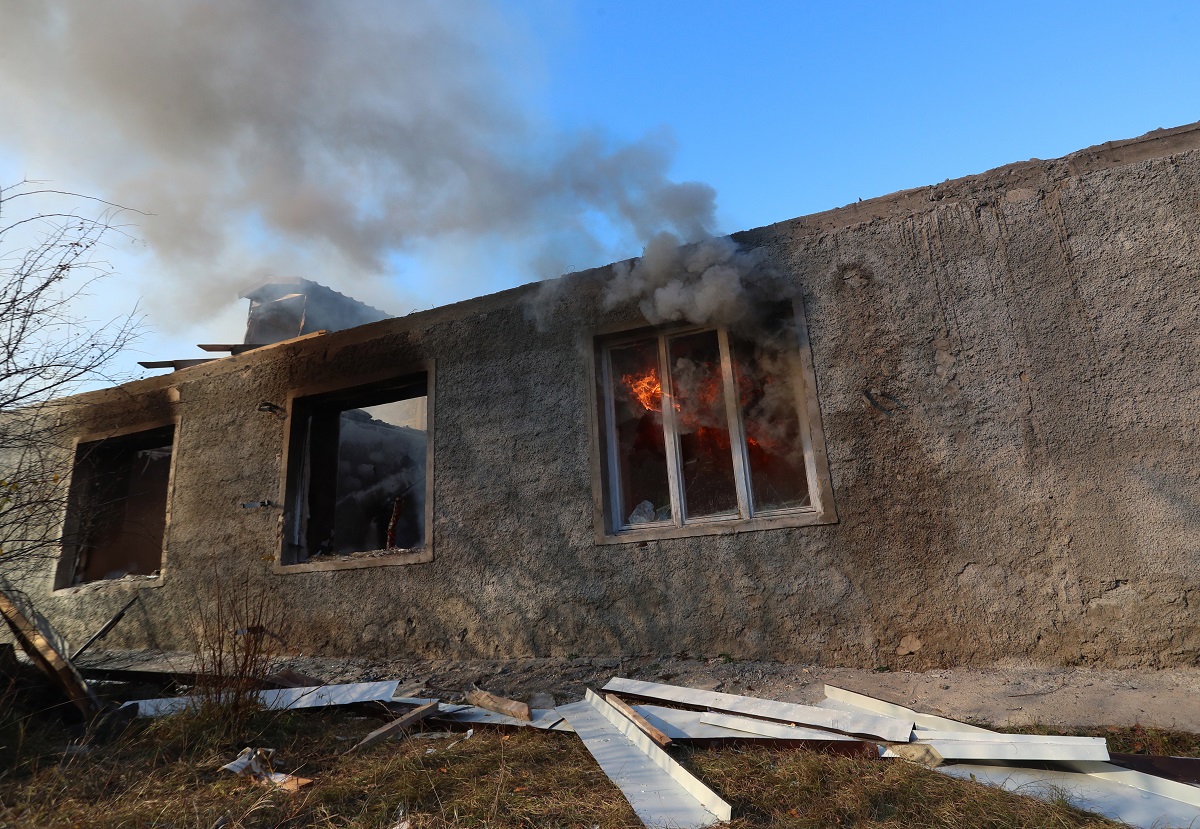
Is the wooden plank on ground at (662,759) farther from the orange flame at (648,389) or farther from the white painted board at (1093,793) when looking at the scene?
the orange flame at (648,389)

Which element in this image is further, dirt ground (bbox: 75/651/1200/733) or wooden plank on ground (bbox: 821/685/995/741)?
dirt ground (bbox: 75/651/1200/733)

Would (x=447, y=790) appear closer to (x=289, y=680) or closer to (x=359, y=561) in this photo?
(x=289, y=680)

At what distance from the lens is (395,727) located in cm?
385

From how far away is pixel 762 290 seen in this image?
518cm

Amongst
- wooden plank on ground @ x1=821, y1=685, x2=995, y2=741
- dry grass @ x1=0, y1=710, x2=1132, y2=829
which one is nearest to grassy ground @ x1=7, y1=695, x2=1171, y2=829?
dry grass @ x1=0, y1=710, x2=1132, y2=829

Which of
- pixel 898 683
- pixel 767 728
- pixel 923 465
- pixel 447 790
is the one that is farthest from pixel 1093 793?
pixel 447 790

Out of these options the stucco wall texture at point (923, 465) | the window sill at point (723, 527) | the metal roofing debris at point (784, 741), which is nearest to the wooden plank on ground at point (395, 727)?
the metal roofing debris at point (784, 741)

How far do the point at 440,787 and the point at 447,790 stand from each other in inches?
2.0

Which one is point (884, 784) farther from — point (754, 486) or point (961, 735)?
point (754, 486)

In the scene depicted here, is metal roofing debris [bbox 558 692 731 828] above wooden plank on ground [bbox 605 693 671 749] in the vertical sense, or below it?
below

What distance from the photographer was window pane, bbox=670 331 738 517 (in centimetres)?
523

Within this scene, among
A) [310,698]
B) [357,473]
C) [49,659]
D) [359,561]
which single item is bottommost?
[310,698]

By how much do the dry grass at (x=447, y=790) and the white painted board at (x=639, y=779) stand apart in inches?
2.4

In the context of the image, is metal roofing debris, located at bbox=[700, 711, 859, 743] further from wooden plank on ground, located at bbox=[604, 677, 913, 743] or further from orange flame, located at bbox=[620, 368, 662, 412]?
orange flame, located at bbox=[620, 368, 662, 412]
